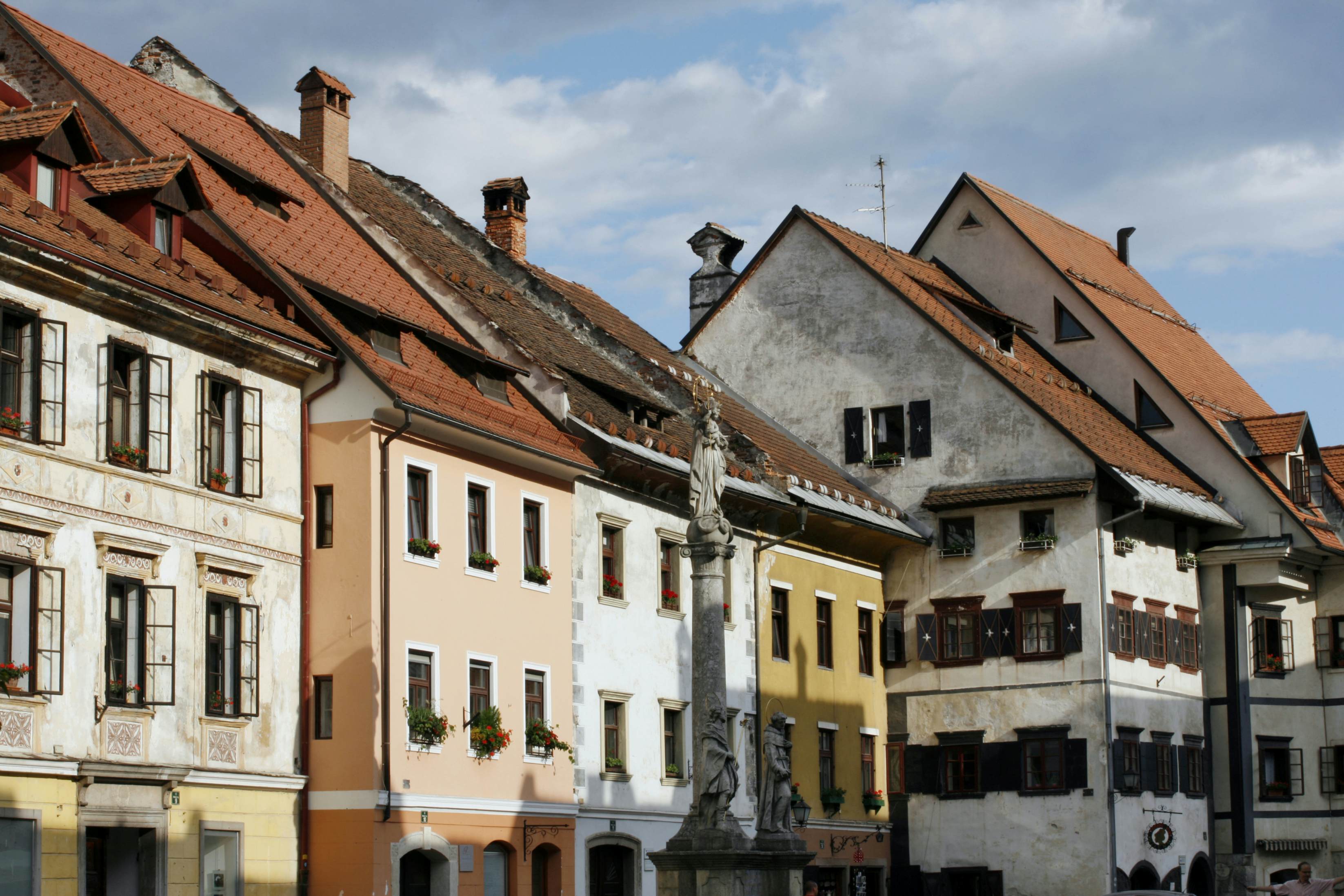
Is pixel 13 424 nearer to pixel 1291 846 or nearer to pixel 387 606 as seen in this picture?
pixel 387 606

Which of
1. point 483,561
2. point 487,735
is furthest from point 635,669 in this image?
point 487,735

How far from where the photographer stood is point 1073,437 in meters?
42.7

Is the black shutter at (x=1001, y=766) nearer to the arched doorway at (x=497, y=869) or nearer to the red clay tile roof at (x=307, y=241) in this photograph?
the red clay tile roof at (x=307, y=241)

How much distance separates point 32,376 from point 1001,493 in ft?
79.5

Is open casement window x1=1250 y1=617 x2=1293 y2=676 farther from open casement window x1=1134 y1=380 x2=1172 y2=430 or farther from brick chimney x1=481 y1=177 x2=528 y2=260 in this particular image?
brick chimney x1=481 y1=177 x2=528 y2=260

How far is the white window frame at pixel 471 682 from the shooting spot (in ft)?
99.0

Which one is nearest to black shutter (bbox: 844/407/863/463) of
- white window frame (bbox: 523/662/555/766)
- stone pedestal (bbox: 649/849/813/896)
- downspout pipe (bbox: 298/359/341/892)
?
white window frame (bbox: 523/662/555/766)

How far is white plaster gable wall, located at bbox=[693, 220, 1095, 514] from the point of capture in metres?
43.8

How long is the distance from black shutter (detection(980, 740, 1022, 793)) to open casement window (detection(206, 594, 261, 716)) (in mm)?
20001

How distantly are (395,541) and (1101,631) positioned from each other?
18447mm

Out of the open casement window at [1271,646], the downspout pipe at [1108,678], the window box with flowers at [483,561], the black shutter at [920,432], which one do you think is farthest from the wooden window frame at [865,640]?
the window box with flowers at [483,561]

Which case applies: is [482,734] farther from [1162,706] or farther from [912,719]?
[1162,706]

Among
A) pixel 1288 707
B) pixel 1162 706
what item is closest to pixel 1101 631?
pixel 1162 706

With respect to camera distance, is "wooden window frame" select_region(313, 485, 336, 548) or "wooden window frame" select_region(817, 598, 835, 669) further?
"wooden window frame" select_region(817, 598, 835, 669)
